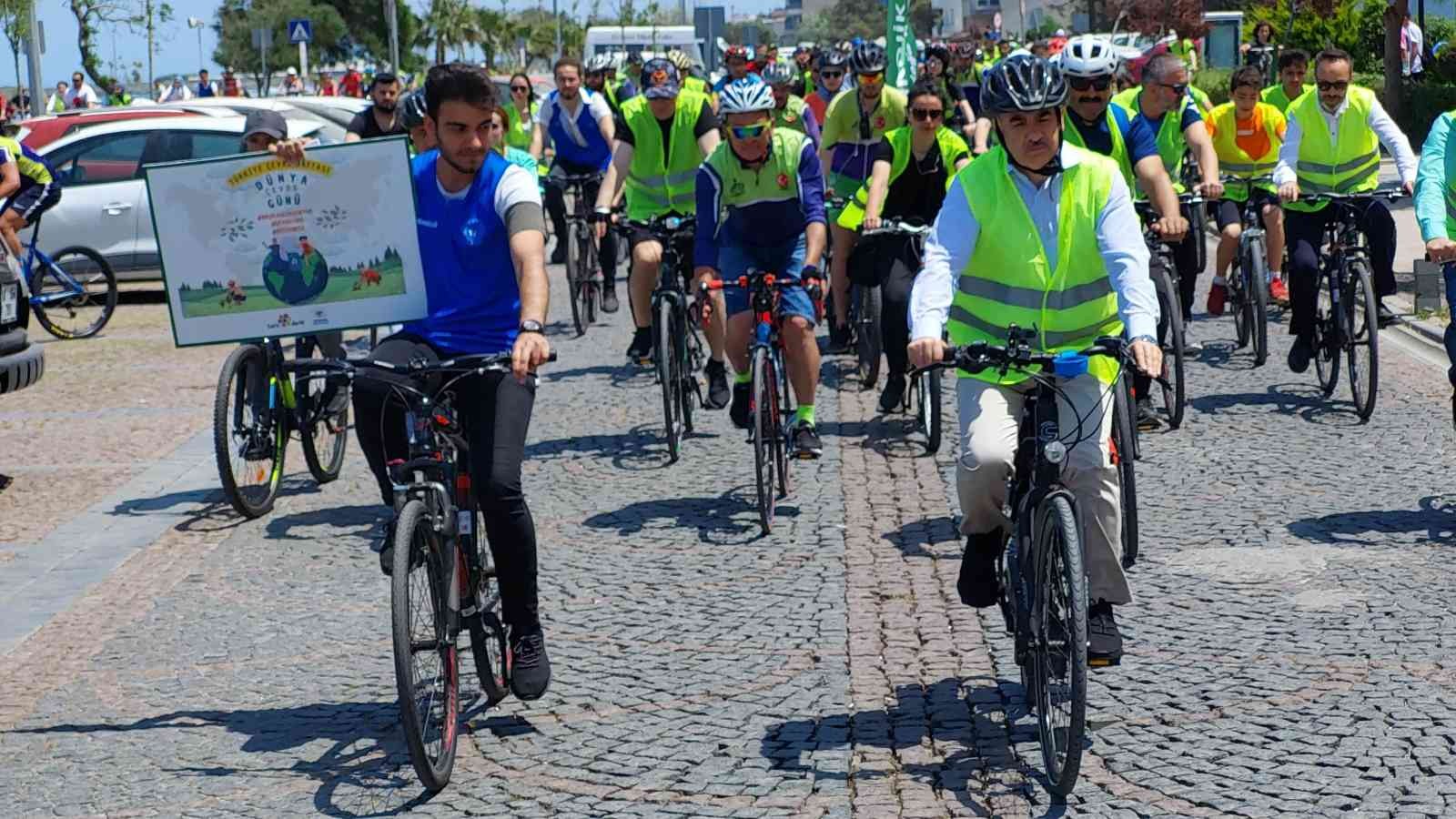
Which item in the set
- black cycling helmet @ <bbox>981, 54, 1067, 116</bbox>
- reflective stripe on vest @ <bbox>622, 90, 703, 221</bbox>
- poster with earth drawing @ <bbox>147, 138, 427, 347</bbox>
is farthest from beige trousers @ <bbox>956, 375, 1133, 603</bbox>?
reflective stripe on vest @ <bbox>622, 90, 703, 221</bbox>

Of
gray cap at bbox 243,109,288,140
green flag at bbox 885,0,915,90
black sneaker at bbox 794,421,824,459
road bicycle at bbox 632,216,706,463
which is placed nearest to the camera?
black sneaker at bbox 794,421,824,459

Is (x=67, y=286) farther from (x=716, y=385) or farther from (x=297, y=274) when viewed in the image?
(x=297, y=274)

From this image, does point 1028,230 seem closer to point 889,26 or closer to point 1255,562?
point 1255,562

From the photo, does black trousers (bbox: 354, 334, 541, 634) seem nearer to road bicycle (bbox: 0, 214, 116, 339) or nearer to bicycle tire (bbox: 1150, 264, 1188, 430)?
bicycle tire (bbox: 1150, 264, 1188, 430)

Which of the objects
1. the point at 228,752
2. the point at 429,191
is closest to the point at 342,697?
the point at 228,752

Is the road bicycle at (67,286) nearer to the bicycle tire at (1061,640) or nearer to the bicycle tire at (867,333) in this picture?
the bicycle tire at (867,333)

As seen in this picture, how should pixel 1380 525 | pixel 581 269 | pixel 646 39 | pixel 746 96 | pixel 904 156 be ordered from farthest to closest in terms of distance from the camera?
pixel 646 39 → pixel 581 269 → pixel 904 156 → pixel 746 96 → pixel 1380 525

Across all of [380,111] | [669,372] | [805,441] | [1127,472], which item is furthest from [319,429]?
[1127,472]

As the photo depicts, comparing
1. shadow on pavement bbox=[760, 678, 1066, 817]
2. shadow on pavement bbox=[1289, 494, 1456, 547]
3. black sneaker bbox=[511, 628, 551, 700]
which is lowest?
shadow on pavement bbox=[760, 678, 1066, 817]

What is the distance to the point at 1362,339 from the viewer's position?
10742 mm

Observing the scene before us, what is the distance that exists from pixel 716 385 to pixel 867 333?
4.20 ft

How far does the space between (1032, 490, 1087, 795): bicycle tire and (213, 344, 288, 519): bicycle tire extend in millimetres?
4723

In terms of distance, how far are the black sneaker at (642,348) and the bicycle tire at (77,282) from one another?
5.37 meters

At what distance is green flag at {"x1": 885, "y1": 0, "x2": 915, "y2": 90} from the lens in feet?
77.3
